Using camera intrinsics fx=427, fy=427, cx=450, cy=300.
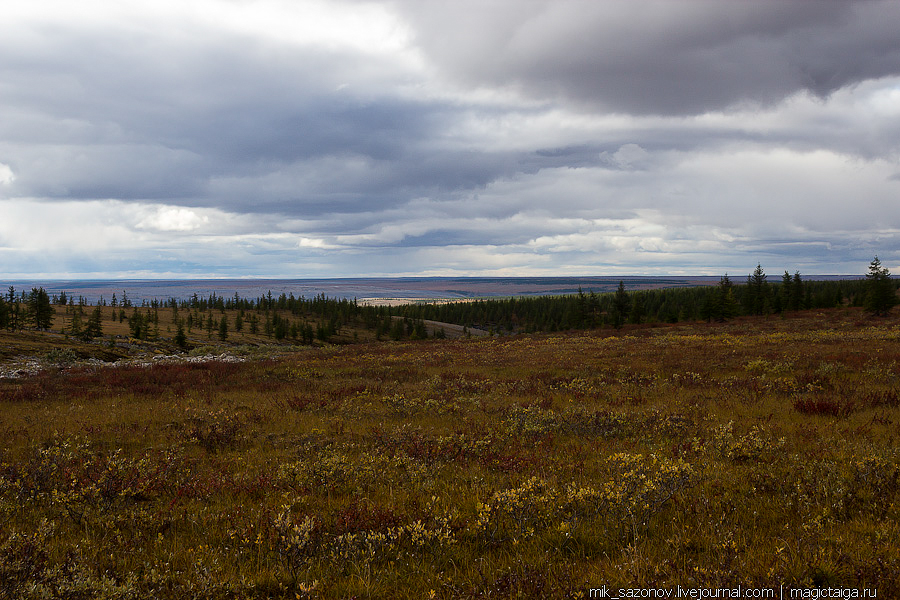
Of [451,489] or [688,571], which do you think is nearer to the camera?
[688,571]

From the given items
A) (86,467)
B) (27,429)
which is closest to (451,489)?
(86,467)

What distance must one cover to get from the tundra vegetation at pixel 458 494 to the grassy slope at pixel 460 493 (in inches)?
1.6

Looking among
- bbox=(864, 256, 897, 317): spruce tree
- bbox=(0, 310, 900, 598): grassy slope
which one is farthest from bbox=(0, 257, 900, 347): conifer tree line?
bbox=(0, 310, 900, 598): grassy slope

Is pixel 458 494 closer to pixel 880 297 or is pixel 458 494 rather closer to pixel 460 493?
pixel 460 493

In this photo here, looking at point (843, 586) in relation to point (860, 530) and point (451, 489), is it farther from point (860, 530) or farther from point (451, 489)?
point (451, 489)

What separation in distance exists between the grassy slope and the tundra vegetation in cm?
4

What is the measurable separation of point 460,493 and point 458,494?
0.12ft

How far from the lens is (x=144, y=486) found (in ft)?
24.7

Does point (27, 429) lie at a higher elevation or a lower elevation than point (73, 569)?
lower

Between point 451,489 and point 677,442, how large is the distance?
18.7 ft

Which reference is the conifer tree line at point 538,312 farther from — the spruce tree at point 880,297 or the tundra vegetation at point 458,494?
the tundra vegetation at point 458,494

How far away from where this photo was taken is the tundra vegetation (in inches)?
186

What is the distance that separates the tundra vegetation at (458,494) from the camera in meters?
4.72

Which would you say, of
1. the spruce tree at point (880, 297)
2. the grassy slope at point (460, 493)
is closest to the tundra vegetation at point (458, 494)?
the grassy slope at point (460, 493)
